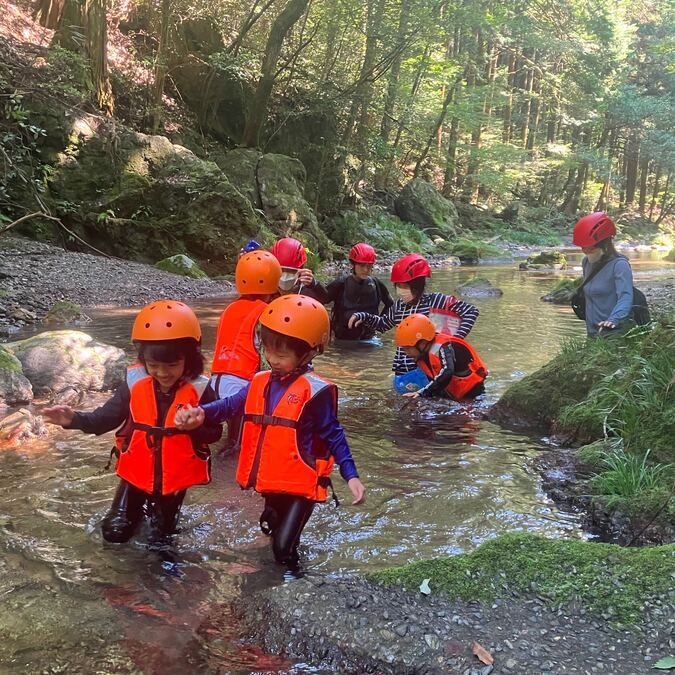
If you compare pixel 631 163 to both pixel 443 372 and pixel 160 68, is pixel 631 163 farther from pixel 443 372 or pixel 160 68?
pixel 443 372

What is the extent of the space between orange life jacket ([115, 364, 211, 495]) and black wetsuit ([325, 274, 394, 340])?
5963mm

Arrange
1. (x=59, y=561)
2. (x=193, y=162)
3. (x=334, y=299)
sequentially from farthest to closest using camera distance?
(x=193, y=162) → (x=334, y=299) → (x=59, y=561)

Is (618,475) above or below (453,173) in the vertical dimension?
below

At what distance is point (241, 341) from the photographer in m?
4.99

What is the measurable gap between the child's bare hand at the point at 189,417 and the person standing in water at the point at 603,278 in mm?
4316

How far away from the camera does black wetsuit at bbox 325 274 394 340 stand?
9.37m

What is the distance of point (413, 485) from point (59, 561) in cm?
236

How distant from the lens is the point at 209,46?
21797mm

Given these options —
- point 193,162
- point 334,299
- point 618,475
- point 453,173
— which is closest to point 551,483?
point 618,475

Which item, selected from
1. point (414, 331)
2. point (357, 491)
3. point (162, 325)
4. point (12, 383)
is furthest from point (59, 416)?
point (414, 331)

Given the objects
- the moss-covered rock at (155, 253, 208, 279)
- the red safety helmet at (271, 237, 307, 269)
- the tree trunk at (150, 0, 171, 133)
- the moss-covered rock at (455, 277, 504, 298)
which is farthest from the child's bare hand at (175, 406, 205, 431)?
the tree trunk at (150, 0, 171, 133)

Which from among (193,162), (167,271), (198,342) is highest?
(193,162)

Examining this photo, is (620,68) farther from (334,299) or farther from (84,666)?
(84,666)

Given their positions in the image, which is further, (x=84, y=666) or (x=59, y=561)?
(x=59, y=561)
